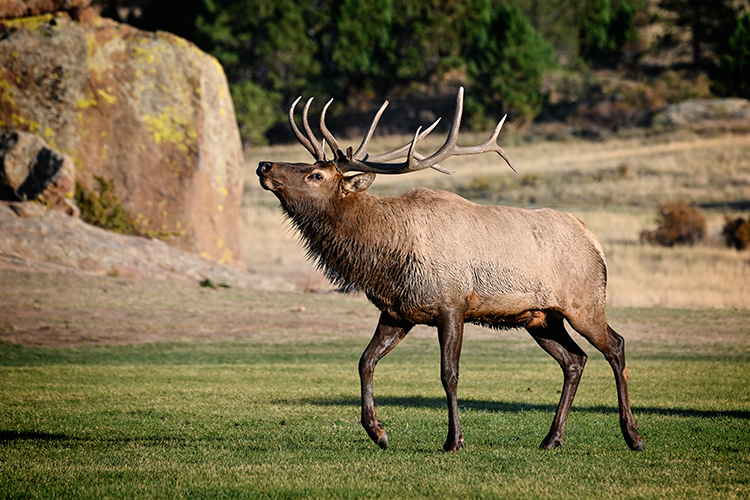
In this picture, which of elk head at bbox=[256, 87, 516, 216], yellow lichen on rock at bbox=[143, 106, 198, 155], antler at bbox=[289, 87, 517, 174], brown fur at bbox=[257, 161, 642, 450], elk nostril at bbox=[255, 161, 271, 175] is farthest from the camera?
yellow lichen on rock at bbox=[143, 106, 198, 155]

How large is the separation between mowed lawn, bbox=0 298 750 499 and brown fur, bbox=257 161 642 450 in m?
0.77

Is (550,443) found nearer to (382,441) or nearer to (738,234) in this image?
(382,441)

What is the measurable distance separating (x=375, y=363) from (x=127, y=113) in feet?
52.2

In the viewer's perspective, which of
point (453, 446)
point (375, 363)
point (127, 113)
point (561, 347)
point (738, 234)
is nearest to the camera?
point (453, 446)

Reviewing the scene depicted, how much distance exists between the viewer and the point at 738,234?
1388 inches

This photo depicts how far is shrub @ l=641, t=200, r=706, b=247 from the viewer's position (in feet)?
120

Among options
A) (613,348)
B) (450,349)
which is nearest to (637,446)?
(613,348)

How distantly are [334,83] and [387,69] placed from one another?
6.49 m

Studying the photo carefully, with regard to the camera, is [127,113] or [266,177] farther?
[127,113]

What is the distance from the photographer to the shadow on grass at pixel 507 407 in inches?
415

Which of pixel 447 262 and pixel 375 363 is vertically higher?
pixel 447 262

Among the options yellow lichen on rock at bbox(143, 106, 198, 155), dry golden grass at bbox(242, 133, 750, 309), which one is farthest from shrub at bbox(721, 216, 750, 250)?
yellow lichen on rock at bbox(143, 106, 198, 155)

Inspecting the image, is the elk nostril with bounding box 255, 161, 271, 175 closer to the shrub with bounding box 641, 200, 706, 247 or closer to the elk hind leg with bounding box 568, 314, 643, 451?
the elk hind leg with bounding box 568, 314, 643, 451

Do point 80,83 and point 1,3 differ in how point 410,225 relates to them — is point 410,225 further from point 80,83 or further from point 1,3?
point 1,3
